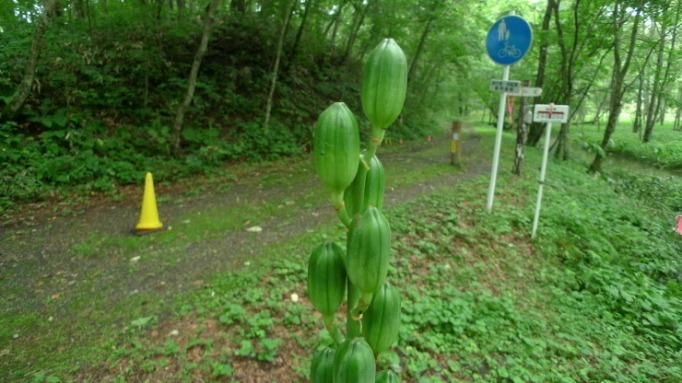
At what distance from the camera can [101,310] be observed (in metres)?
3.12

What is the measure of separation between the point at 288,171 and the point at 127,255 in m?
3.83

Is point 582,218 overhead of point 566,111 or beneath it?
beneath

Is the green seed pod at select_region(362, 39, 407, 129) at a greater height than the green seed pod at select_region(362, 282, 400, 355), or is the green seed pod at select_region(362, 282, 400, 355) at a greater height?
the green seed pod at select_region(362, 39, 407, 129)

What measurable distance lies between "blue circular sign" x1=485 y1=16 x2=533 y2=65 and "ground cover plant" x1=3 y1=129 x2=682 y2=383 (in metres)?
2.20

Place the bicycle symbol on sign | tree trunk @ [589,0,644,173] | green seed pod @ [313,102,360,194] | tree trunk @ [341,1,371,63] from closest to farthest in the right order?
green seed pod @ [313,102,360,194] → the bicycle symbol on sign → tree trunk @ [589,0,644,173] → tree trunk @ [341,1,371,63]

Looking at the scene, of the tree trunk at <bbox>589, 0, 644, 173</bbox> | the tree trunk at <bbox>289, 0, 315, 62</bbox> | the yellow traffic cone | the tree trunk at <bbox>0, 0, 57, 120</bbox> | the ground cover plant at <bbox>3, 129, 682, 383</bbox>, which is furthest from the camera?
the tree trunk at <bbox>289, 0, 315, 62</bbox>

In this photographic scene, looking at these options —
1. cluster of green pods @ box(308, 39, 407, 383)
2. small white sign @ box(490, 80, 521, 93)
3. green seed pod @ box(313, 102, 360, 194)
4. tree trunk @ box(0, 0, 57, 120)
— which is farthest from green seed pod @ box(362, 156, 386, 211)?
tree trunk @ box(0, 0, 57, 120)

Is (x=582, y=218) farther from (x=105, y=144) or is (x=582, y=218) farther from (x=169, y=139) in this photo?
(x=105, y=144)

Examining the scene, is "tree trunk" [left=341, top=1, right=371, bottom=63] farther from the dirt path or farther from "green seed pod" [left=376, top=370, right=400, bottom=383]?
"green seed pod" [left=376, top=370, right=400, bottom=383]

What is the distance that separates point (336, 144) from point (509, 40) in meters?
5.40

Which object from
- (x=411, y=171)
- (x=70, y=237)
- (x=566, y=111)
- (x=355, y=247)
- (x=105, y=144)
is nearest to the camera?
(x=355, y=247)

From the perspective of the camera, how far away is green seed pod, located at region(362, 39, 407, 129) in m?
0.78

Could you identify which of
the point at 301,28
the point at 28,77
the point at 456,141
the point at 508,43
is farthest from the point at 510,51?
the point at 28,77

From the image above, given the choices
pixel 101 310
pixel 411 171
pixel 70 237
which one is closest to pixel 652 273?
pixel 411 171
